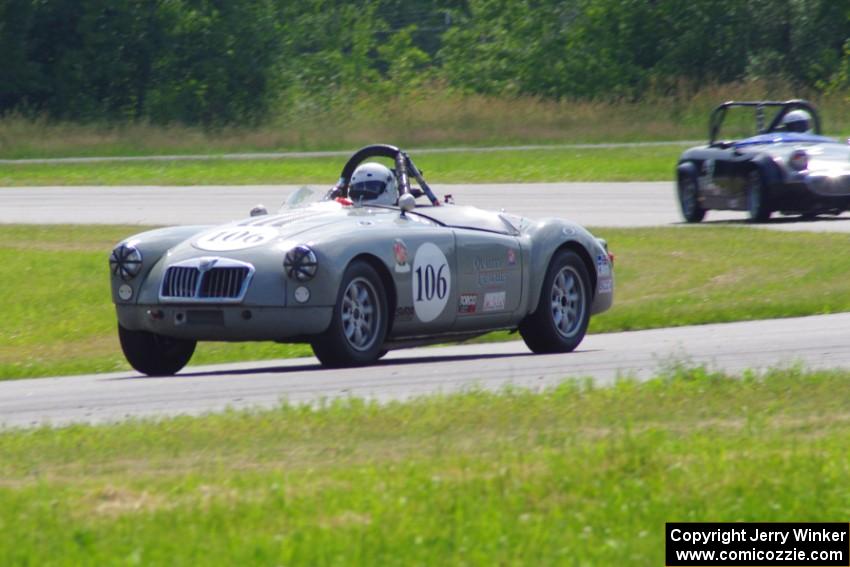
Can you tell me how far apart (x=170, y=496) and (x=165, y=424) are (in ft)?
6.20

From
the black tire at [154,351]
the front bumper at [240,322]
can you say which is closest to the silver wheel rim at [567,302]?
the front bumper at [240,322]

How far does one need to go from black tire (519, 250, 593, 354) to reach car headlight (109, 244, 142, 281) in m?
2.89

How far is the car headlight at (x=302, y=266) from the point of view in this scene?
35.0 feet

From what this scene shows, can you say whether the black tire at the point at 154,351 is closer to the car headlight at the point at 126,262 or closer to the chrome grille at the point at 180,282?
the car headlight at the point at 126,262

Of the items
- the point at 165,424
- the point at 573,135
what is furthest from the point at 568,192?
the point at 165,424

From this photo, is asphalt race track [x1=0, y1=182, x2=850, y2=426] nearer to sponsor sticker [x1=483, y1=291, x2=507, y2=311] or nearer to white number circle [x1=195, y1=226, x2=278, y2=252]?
sponsor sticker [x1=483, y1=291, x2=507, y2=311]

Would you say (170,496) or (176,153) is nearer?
(170,496)

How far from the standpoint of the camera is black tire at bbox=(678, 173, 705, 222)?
24234 millimetres

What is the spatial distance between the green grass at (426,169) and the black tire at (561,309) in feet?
68.7

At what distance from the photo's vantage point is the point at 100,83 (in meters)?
58.2

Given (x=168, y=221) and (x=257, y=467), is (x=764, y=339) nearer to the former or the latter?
(x=257, y=467)

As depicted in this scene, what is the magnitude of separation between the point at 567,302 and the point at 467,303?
45.9 inches

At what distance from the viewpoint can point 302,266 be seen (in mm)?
10680

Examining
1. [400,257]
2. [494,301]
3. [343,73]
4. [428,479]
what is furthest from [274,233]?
[343,73]
